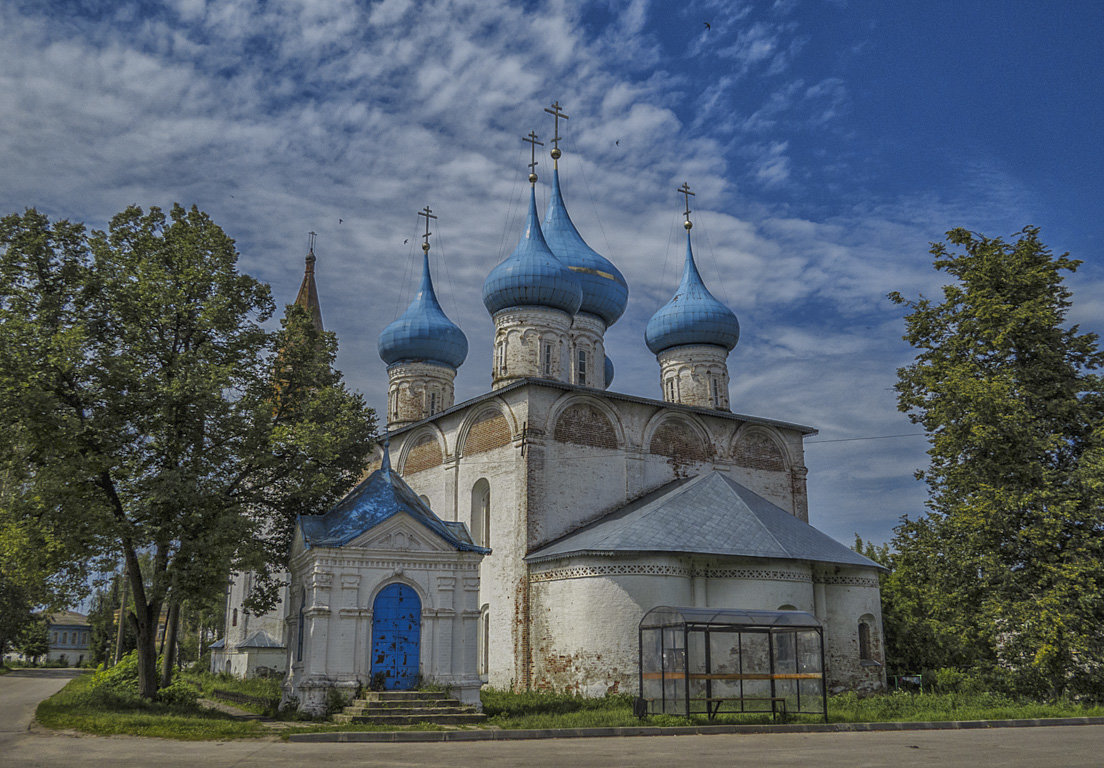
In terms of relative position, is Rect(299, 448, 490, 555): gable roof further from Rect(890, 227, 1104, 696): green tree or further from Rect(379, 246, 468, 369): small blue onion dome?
Rect(379, 246, 468, 369): small blue onion dome

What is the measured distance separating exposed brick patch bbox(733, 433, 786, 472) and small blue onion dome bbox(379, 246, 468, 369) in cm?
992

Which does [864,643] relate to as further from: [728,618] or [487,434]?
[487,434]

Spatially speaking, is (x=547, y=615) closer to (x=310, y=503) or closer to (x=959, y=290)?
(x=310, y=503)

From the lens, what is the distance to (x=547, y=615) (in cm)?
1872

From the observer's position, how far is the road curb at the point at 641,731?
38.3 feet

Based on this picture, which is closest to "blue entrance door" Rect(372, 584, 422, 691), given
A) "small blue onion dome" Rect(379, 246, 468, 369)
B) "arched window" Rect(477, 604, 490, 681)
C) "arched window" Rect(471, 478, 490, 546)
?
"arched window" Rect(477, 604, 490, 681)

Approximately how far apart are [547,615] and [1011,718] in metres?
8.70

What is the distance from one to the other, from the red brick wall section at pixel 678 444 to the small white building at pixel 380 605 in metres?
8.04

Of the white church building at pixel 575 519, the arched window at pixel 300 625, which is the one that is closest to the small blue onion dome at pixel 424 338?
the white church building at pixel 575 519

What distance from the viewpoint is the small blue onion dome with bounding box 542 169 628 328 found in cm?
2576

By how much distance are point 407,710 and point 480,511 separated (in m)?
8.73

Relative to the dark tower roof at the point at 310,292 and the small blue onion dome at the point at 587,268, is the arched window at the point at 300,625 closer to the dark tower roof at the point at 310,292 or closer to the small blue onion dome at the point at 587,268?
the small blue onion dome at the point at 587,268

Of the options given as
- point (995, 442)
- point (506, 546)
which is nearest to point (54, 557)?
point (506, 546)

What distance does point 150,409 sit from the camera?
48.0ft
